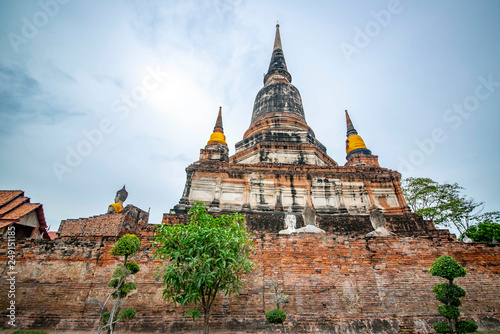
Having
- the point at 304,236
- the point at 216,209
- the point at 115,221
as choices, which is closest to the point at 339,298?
the point at 304,236

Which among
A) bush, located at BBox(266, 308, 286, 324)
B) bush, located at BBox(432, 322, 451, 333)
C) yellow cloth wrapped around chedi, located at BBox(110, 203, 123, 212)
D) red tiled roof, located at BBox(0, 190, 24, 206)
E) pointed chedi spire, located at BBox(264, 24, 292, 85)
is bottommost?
bush, located at BBox(432, 322, 451, 333)

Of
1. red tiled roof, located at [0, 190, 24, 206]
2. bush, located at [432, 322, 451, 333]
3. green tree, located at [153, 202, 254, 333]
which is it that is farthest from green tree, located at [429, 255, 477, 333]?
red tiled roof, located at [0, 190, 24, 206]

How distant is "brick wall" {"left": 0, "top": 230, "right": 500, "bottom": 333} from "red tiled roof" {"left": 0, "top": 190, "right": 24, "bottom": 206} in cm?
401

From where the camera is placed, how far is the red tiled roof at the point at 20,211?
33.7 feet

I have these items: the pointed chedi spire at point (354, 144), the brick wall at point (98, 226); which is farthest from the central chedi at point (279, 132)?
the brick wall at point (98, 226)

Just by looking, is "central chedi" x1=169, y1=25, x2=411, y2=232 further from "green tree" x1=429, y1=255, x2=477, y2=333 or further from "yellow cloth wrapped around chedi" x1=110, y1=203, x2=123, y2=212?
"green tree" x1=429, y1=255, x2=477, y2=333

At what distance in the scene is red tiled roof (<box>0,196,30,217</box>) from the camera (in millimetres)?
10258

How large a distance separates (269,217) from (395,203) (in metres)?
7.25

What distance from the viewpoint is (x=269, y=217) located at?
12156 millimetres

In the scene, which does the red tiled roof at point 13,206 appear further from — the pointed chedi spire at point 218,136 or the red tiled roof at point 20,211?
the pointed chedi spire at point 218,136

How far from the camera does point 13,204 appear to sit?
1069cm

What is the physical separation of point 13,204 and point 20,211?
0.41 meters

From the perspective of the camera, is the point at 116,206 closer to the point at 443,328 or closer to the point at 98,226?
the point at 98,226

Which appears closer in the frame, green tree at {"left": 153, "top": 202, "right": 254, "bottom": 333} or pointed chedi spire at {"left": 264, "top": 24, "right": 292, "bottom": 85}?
green tree at {"left": 153, "top": 202, "right": 254, "bottom": 333}
